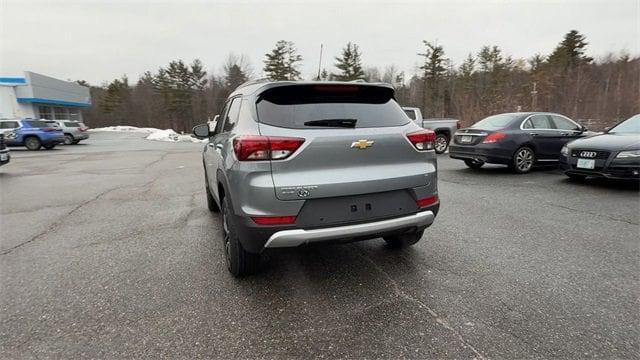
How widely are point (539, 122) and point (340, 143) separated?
8.25 metres

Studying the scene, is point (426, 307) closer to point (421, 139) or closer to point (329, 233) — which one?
point (329, 233)

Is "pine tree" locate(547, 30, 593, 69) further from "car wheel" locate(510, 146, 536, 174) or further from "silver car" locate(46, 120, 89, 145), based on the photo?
"silver car" locate(46, 120, 89, 145)

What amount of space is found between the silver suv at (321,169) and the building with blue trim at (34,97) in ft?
143

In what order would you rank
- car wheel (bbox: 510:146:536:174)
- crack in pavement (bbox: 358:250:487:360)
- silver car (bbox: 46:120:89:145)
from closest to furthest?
crack in pavement (bbox: 358:250:487:360) → car wheel (bbox: 510:146:536:174) → silver car (bbox: 46:120:89:145)

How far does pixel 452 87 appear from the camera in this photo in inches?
1740

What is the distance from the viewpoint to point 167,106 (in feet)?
204

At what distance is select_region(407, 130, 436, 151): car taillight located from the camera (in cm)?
310

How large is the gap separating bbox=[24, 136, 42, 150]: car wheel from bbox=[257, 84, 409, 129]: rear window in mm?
24921

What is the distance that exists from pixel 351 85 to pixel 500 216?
3483 mm

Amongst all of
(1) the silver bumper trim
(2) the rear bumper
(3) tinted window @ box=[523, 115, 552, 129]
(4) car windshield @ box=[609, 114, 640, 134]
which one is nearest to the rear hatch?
(1) the silver bumper trim

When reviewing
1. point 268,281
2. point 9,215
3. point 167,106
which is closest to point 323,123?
point 268,281

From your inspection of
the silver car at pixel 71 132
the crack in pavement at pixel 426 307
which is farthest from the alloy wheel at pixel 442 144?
the silver car at pixel 71 132

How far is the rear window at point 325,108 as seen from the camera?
285cm

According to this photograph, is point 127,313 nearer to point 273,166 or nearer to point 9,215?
point 273,166
